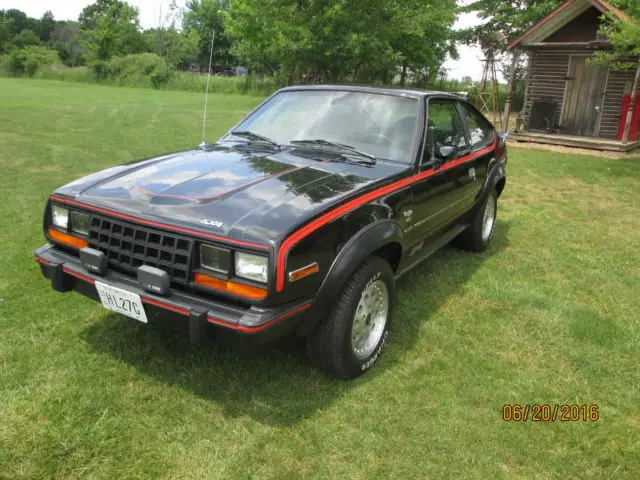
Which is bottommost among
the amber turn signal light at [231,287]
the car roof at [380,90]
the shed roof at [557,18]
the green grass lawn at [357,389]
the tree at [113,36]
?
the green grass lawn at [357,389]

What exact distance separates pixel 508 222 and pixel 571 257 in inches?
55.2

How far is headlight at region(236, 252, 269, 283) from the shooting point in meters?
2.50

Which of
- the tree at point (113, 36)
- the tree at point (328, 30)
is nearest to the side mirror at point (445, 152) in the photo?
the tree at point (328, 30)

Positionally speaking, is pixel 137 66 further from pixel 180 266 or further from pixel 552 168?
pixel 180 266

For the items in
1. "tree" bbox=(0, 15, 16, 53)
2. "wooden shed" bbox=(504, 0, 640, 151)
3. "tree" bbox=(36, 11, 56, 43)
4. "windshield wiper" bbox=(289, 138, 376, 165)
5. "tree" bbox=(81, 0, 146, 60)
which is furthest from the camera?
"tree" bbox=(36, 11, 56, 43)

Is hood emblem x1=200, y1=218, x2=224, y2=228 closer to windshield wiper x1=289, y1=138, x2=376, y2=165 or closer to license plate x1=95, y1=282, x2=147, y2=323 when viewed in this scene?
license plate x1=95, y1=282, x2=147, y2=323

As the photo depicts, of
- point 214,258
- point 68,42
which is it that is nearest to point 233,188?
point 214,258

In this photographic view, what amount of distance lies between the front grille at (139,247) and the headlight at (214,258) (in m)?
0.07

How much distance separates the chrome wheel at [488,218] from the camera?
565cm

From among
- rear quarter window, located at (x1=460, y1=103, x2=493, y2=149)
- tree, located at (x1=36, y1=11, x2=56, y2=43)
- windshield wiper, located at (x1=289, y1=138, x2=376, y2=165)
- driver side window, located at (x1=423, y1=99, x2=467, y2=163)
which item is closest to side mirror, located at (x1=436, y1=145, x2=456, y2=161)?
driver side window, located at (x1=423, y1=99, x2=467, y2=163)

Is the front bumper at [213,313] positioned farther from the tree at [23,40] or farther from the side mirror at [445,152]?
the tree at [23,40]

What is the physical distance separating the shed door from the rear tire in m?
11.8

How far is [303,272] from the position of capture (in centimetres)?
261
